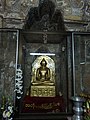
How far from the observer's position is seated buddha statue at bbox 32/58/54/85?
576cm

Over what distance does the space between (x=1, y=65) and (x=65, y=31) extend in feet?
6.71

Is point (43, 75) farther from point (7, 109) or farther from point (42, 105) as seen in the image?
point (7, 109)

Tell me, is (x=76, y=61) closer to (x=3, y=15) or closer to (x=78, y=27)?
(x=78, y=27)

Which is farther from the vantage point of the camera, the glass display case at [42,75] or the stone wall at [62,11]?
the stone wall at [62,11]

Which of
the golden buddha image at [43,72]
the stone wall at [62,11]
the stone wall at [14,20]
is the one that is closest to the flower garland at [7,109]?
the stone wall at [14,20]

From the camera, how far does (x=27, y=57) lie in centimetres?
596

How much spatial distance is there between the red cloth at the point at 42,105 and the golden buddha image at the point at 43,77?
590 millimetres

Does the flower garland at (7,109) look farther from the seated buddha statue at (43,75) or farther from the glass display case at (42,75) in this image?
the seated buddha statue at (43,75)

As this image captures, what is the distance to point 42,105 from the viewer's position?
15.9ft

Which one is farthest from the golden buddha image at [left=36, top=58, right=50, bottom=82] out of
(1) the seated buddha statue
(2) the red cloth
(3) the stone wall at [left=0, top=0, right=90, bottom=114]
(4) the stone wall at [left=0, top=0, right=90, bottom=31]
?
(4) the stone wall at [left=0, top=0, right=90, bottom=31]

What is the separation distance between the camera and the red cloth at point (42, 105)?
4789mm

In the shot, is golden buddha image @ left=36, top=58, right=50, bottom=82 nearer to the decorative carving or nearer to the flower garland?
the decorative carving

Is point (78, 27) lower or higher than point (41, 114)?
higher

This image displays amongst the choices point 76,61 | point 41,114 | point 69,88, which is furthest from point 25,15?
point 41,114
